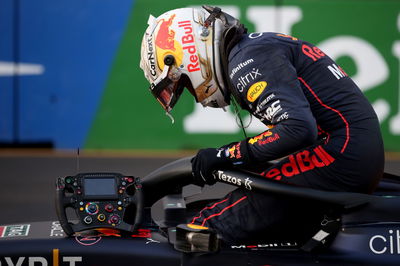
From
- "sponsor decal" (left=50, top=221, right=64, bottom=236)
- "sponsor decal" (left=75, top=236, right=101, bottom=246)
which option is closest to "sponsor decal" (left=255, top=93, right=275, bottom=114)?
"sponsor decal" (left=75, top=236, right=101, bottom=246)

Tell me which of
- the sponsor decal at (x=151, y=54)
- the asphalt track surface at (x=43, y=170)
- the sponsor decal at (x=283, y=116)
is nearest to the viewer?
the sponsor decal at (x=283, y=116)

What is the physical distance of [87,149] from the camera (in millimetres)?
9039

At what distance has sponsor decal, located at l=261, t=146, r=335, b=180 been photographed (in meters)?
3.21

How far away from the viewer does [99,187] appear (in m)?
3.30

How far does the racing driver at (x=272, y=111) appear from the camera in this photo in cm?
304

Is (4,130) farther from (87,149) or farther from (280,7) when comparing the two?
(280,7)

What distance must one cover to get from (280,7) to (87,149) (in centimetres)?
289

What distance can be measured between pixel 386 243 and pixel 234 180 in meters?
0.68

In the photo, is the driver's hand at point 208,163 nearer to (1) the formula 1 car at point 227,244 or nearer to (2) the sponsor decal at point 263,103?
(1) the formula 1 car at point 227,244

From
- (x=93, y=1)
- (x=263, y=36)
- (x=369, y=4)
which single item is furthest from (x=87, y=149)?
(x=263, y=36)

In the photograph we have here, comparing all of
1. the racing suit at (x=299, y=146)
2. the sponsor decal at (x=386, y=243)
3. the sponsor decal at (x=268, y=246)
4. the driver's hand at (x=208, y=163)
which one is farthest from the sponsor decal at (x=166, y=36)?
the sponsor decal at (x=386, y=243)

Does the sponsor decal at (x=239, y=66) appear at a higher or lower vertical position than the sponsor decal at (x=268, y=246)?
higher

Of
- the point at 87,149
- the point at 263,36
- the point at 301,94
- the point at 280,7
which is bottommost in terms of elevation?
the point at 87,149

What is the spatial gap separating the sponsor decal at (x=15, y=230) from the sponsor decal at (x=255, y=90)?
3.75 ft
